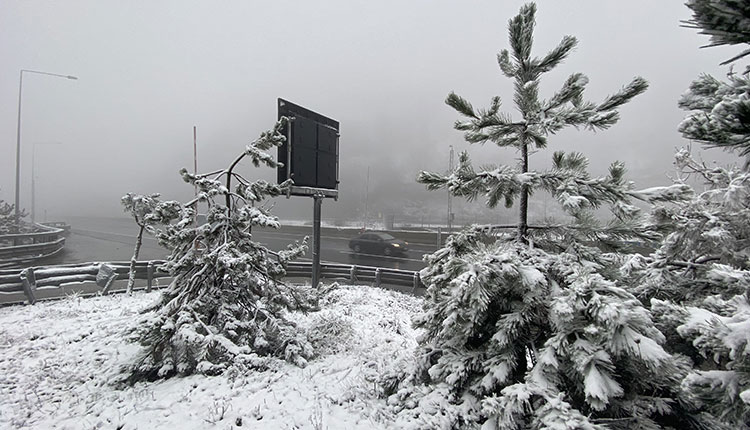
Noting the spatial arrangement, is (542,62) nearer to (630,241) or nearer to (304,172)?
(630,241)

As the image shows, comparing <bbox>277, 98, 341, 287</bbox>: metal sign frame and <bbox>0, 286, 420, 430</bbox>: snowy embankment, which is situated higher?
<bbox>277, 98, 341, 287</bbox>: metal sign frame

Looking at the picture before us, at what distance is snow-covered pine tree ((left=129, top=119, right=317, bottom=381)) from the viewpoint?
400 cm

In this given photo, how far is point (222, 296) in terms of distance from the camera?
4.58 metres

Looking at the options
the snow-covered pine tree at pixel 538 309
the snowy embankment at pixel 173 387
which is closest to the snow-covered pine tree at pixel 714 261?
the snow-covered pine tree at pixel 538 309

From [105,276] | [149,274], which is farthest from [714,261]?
[105,276]

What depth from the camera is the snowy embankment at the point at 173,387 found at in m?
3.10

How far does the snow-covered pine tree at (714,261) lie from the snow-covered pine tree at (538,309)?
0.71 feet

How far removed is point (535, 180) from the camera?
2.60m

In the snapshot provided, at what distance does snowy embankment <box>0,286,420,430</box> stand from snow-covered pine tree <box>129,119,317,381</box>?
11.4 inches

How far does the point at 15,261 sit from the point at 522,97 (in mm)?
18710

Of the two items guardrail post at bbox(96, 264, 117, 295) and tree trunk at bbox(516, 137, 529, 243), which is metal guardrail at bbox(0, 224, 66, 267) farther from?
tree trunk at bbox(516, 137, 529, 243)

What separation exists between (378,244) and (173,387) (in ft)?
59.1

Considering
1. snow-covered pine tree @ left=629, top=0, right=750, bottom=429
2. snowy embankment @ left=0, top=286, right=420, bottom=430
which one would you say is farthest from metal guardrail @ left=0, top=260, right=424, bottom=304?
snow-covered pine tree @ left=629, top=0, right=750, bottom=429

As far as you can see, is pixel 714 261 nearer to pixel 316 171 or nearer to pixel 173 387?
pixel 173 387
